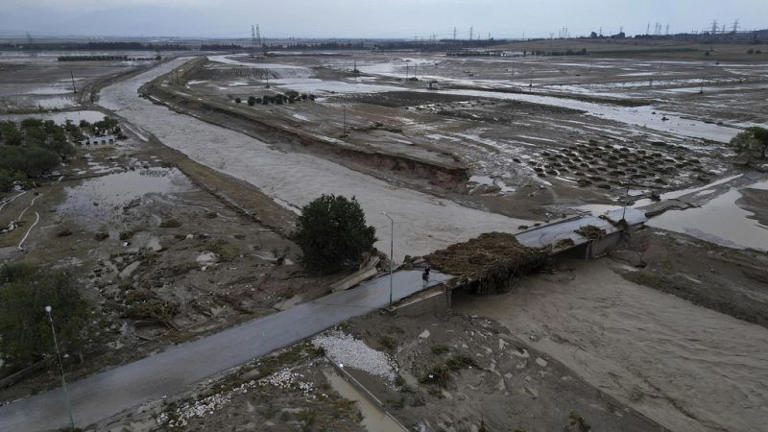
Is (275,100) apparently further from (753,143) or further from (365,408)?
(365,408)

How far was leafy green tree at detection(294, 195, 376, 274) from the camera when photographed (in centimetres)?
1878

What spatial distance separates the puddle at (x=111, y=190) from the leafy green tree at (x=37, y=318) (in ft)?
38.3

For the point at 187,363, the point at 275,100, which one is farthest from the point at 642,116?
the point at 187,363

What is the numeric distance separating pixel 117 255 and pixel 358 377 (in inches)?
514

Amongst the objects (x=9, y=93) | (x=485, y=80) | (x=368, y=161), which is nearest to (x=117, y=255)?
(x=368, y=161)

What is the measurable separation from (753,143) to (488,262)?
1135 inches

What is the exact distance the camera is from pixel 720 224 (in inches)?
1019

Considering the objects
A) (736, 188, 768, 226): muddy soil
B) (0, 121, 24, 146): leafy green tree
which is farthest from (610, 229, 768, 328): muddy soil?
(0, 121, 24, 146): leafy green tree

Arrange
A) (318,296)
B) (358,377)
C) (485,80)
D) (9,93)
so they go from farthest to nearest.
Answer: (485,80) < (9,93) < (318,296) < (358,377)

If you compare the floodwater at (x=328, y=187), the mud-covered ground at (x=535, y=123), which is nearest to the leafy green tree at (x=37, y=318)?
the floodwater at (x=328, y=187)

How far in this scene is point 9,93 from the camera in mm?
71312

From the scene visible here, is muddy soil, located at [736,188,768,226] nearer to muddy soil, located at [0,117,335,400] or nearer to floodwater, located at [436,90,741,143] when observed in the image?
floodwater, located at [436,90,741,143]

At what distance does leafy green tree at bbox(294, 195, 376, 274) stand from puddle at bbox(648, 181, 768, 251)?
15453 mm

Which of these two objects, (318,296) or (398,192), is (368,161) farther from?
(318,296)
